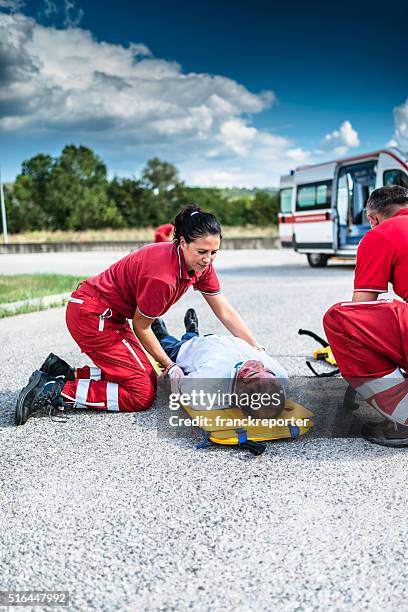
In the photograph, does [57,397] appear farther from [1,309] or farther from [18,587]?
[1,309]

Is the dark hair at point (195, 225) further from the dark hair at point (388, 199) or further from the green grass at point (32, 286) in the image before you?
the green grass at point (32, 286)

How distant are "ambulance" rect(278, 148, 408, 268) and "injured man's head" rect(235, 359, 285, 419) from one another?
38.6 ft

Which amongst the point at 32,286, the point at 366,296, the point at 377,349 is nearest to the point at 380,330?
the point at 377,349

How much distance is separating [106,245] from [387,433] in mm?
26401

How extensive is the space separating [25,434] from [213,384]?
4.10 feet

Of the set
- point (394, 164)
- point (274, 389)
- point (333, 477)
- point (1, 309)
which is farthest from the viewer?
point (394, 164)

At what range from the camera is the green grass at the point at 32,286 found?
1073 cm

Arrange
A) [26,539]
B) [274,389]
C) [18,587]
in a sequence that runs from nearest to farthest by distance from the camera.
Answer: [18,587]
[26,539]
[274,389]

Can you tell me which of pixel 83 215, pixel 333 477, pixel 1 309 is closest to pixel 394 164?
pixel 1 309

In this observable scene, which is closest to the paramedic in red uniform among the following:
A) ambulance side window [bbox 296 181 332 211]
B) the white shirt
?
the white shirt

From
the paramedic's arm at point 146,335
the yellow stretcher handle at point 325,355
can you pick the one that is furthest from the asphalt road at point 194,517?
the yellow stretcher handle at point 325,355

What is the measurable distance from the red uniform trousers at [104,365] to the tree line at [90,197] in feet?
140

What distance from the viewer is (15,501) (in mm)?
3033

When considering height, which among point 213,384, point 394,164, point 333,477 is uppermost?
point 394,164
